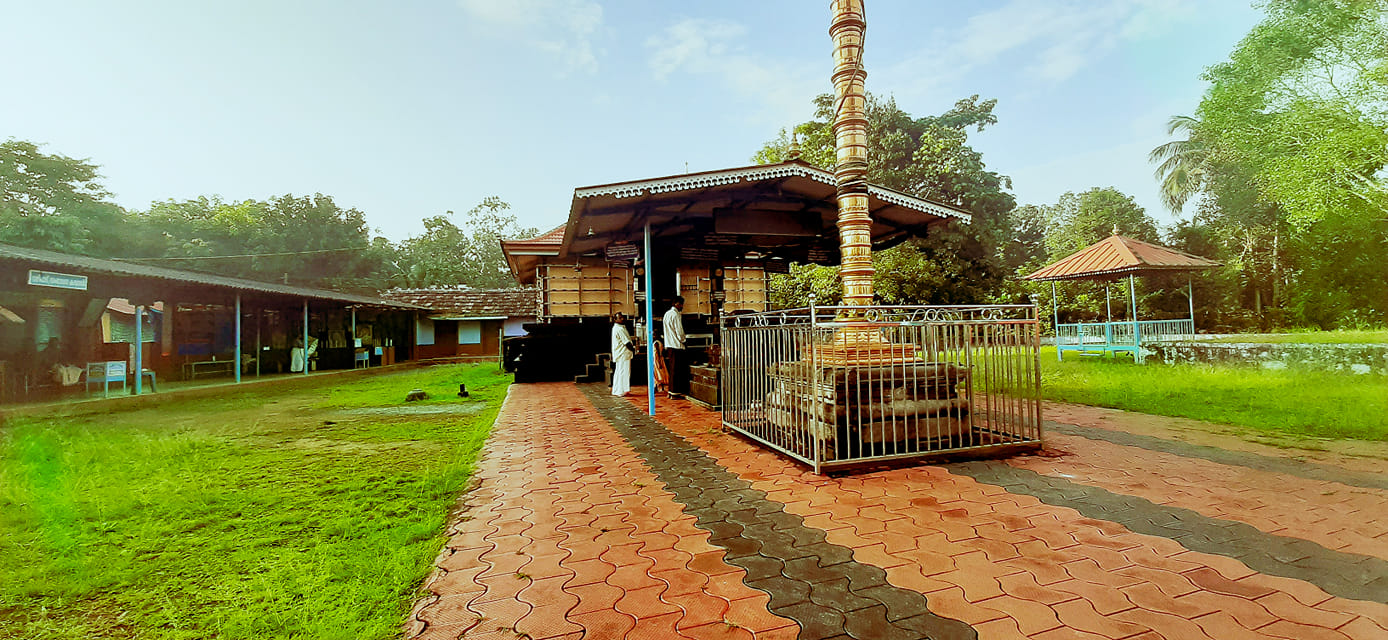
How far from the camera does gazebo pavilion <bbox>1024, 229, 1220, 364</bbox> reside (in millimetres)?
13109

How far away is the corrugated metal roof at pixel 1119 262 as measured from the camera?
43.0 feet

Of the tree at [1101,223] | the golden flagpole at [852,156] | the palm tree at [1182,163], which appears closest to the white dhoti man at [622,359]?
the golden flagpole at [852,156]

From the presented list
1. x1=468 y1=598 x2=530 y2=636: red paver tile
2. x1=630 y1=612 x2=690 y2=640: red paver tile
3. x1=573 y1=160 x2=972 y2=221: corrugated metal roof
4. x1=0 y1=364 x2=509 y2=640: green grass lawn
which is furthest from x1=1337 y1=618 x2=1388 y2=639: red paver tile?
x1=573 y1=160 x2=972 y2=221: corrugated metal roof

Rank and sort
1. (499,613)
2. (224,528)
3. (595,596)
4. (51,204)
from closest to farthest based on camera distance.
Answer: (499,613) → (595,596) → (224,528) → (51,204)

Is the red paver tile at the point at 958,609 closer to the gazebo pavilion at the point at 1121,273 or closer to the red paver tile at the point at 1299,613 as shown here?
the red paver tile at the point at 1299,613

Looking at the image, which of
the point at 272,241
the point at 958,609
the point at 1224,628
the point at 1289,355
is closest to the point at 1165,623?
the point at 1224,628

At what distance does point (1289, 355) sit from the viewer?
958 cm

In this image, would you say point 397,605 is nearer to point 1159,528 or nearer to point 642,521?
point 642,521

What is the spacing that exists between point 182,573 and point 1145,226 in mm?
32879

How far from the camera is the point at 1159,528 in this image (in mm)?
2709

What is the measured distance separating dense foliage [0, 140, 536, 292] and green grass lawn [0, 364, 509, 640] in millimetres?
18977

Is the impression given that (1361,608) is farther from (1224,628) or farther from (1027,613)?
(1027,613)

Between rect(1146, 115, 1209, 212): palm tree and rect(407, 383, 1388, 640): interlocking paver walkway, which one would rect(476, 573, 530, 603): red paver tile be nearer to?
rect(407, 383, 1388, 640): interlocking paver walkway

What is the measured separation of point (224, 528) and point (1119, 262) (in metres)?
16.5
